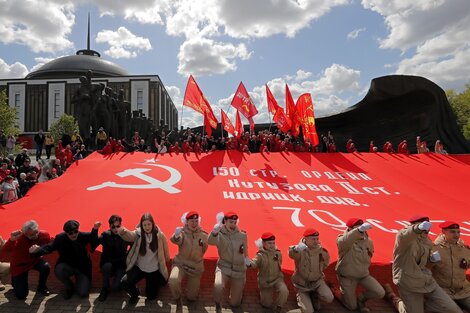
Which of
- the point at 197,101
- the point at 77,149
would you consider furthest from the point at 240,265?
the point at 77,149

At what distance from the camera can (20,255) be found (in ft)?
14.5

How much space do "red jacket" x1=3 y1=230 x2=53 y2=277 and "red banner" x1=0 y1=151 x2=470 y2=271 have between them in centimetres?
132

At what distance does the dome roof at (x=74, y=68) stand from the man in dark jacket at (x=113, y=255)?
78.5 meters

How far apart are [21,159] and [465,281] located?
11.4 m

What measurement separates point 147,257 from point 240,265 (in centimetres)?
126

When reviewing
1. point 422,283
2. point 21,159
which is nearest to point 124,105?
point 21,159

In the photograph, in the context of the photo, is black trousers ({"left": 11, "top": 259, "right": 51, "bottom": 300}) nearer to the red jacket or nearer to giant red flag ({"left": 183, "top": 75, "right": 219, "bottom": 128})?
the red jacket

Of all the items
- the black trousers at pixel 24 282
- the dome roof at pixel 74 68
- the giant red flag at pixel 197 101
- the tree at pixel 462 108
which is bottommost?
the black trousers at pixel 24 282

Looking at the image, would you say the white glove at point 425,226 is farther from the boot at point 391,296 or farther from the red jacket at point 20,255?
the red jacket at point 20,255

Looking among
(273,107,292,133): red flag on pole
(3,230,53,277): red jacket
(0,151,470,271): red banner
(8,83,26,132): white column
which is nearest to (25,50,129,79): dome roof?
(8,83,26,132): white column

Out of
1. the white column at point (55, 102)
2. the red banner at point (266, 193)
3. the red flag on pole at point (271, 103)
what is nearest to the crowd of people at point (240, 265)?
the red banner at point (266, 193)

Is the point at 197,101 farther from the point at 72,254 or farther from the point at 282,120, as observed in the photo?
the point at 72,254

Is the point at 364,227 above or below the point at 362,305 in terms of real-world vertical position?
above

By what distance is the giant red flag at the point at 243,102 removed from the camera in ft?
51.1
